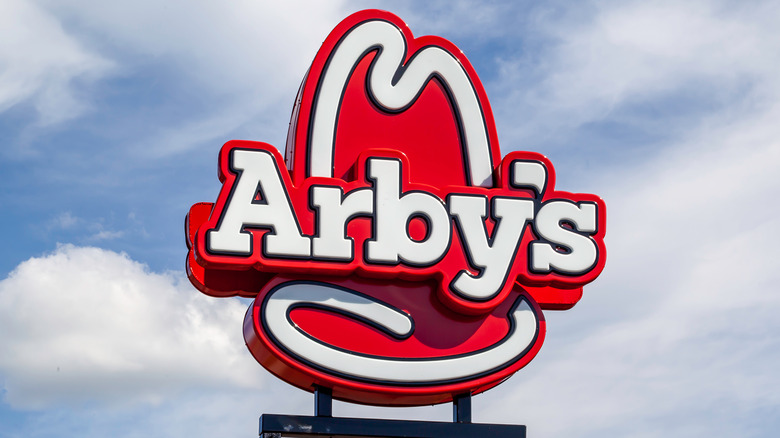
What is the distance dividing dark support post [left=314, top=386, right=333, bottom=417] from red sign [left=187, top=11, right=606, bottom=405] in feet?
0.57

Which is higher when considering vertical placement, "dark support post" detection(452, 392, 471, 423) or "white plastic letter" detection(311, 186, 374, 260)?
"white plastic letter" detection(311, 186, 374, 260)

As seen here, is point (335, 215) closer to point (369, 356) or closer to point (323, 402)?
point (369, 356)

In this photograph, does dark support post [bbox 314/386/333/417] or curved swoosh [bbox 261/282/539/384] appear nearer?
curved swoosh [bbox 261/282/539/384]

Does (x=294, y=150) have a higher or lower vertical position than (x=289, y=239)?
higher

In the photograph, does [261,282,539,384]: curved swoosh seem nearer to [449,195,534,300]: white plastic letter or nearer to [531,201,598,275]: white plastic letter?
[449,195,534,300]: white plastic letter

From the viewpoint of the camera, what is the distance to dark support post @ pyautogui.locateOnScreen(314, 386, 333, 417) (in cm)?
1227

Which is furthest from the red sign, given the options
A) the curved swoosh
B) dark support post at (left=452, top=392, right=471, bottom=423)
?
dark support post at (left=452, top=392, right=471, bottom=423)

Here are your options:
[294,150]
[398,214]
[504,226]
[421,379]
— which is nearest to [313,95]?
[294,150]

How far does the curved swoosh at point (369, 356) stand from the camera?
12.1m

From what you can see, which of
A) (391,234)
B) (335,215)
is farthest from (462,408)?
(335,215)

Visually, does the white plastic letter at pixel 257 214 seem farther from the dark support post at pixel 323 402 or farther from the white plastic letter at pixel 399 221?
the dark support post at pixel 323 402

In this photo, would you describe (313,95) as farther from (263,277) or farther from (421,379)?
(421,379)

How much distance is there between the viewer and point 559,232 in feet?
43.2

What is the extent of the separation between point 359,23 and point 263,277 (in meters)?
3.37
